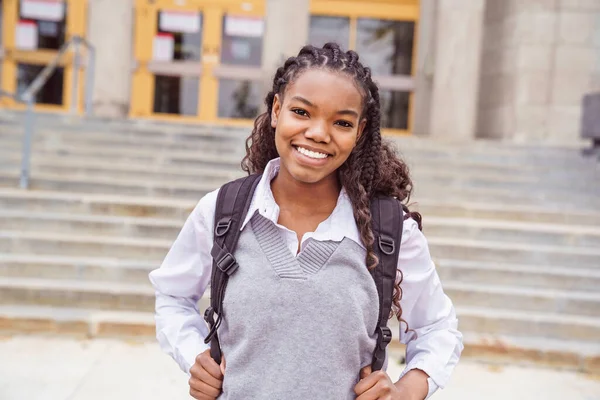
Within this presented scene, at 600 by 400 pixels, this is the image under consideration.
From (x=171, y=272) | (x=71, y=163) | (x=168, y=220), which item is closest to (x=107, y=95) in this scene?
(x=71, y=163)

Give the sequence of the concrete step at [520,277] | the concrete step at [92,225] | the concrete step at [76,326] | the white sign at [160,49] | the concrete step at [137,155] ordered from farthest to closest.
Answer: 1. the white sign at [160,49]
2. the concrete step at [137,155]
3. the concrete step at [92,225]
4. the concrete step at [520,277]
5. the concrete step at [76,326]

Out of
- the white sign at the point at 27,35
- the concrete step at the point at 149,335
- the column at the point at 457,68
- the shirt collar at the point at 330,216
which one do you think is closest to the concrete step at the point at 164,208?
the concrete step at the point at 149,335

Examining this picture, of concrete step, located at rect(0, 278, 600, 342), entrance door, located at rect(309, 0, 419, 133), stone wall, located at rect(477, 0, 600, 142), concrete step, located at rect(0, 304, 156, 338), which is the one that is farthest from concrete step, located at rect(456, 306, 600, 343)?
entrance door, located at rect(309, 0, 419, 133)

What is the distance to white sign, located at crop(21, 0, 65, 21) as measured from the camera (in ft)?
33.7

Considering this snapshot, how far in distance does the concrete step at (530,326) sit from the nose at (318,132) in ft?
10.9

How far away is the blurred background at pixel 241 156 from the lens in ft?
13.1

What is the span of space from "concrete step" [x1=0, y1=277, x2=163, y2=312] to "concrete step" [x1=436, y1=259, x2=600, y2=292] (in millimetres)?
2507

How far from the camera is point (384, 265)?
4.55ft

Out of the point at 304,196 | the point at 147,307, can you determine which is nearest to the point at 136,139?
the point at 147,307

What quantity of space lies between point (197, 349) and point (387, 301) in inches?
20.7

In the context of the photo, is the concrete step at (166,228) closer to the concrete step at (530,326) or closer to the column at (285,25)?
the concrete step at (530,326)

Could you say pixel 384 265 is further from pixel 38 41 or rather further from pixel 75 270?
pixel 38 41

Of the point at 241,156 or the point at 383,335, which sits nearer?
the point at 383,335

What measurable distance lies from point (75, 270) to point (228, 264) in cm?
375
